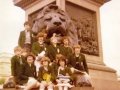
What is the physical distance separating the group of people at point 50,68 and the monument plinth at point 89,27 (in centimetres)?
361

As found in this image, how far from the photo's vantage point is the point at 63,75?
8.98m

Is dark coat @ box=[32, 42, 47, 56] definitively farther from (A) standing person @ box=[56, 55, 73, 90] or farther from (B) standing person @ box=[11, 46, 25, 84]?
(A) standing person @ box=[56, 55, 73, 90]

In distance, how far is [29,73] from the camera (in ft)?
30.3

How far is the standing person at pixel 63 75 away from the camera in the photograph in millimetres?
8523

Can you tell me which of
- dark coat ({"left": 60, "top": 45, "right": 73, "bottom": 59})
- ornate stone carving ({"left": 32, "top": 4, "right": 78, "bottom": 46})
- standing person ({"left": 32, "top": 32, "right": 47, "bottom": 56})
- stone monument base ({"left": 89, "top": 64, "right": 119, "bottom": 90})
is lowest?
stone monument base ({"left": 89, "top": 64, "right": 119, "bottom": 90})

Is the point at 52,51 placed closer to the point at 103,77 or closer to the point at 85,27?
the point at 103,77

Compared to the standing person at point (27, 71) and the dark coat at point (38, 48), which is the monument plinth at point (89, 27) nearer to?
the dark coat at point (38, 48)

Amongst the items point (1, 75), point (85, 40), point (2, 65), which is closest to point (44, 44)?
point (85, 40)

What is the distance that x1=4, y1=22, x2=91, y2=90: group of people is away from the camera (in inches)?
341

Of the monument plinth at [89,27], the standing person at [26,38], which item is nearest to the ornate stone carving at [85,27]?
the monument plinth at [89,27]

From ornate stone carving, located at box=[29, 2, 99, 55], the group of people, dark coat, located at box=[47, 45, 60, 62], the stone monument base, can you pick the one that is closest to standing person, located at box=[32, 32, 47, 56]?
the group of people

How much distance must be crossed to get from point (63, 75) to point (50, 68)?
0.41 meters

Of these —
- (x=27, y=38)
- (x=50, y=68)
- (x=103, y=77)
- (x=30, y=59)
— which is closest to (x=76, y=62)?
(x=50, y=68)

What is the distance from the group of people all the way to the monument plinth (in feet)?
11.8
